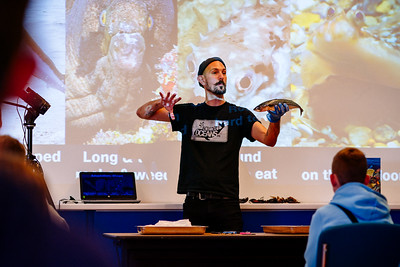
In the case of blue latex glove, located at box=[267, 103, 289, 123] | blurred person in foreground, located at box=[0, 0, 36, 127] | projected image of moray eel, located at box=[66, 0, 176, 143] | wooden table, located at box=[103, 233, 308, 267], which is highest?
projected image of moray eel, located at box=[66, 0, 176, 143]

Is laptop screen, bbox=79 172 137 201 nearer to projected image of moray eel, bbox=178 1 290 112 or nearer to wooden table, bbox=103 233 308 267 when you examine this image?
projected image of moray eel, bbox=178 1 290 112

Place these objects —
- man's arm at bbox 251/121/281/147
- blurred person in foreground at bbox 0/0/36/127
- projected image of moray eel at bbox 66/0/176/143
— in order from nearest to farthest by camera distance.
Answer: blurred person in foreground at bbox 0/0/36/127
man's arm at bbox 251/121/281/147
projected image of moray eel at bbox 66/0/176/143

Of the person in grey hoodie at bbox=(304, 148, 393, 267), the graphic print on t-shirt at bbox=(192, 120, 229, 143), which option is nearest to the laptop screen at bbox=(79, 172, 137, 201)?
the graphic print on t-shirt at bbox=(192, 120, 229, 143)

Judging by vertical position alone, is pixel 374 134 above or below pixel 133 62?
below

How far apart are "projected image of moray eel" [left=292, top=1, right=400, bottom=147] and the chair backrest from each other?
8.35 feet

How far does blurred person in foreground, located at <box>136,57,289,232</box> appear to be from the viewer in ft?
11.7

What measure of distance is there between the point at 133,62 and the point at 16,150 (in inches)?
164

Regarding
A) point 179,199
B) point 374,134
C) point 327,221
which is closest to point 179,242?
point 327,221

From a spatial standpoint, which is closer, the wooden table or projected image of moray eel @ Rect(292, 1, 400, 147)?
the wooden table

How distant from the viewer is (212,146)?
3672 mm

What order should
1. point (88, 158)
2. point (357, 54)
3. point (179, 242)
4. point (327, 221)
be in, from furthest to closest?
1. point (357, 54)
2. point (88, 158)
3. point (179, 242)
4. point (327, 221)

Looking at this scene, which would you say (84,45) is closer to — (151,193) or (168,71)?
(168,71)

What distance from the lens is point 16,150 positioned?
1.34ft

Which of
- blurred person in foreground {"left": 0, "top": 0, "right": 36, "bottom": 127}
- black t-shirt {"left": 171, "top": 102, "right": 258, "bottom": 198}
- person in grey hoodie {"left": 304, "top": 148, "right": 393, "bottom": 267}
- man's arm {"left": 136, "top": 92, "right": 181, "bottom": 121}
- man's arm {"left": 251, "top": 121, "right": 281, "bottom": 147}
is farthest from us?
man's arm {"left": 136, "top": 92, "right": 181, "bottom": 121}
